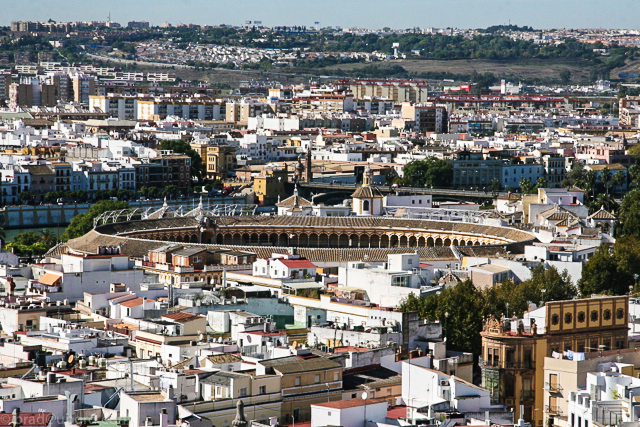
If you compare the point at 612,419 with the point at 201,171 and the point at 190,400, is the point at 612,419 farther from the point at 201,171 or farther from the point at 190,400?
the point at 201,171

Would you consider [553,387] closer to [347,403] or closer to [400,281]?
[347,403]

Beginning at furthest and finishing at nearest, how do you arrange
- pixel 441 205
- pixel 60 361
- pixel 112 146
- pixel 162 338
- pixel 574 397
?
pixel 112 146, pixel 441 205, pixel 162 338, pixel 60 361, pixel 574 397

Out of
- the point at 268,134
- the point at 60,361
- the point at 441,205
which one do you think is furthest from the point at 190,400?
the point at 268,134

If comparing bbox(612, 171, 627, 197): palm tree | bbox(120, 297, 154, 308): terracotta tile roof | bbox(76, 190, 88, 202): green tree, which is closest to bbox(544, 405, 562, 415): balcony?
bbox(120, 297, 154, 308): terracotta tile roof

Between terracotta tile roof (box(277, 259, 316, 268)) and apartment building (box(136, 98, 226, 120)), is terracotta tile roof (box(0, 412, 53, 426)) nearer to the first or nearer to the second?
terracotta tile roof (box(277, 259, 316, 268))

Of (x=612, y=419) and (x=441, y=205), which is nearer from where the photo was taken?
(x=612, y=419)

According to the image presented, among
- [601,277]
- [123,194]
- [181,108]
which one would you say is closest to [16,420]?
[601,277]

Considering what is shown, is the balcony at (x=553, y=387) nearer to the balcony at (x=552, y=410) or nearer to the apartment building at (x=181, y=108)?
the balcony at (x=552, y=410)
